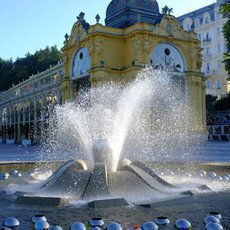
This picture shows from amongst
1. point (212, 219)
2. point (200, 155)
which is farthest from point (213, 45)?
point (212, 219)

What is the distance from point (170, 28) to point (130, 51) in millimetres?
4666

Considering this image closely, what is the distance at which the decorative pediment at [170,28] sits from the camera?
37844 mm

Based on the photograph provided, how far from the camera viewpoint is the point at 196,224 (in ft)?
17.8

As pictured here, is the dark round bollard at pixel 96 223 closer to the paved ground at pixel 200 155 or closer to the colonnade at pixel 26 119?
the paved ground at pixel 200 155

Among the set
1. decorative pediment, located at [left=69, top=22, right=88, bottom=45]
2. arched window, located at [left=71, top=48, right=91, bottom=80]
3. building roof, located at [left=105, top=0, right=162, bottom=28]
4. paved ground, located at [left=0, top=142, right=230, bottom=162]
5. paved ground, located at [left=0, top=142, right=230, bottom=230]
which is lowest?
paved ground, located at [left=0, top=142, right=230, bottom=162]

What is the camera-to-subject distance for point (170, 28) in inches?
1528

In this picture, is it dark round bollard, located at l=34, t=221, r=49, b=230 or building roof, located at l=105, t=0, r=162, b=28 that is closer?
dark round bollard, located at l=34, t=221, r=49, b=230

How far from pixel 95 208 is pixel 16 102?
55097 mm

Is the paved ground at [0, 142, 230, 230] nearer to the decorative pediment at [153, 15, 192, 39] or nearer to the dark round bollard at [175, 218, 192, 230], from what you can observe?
the dark round bollard at [175, 218, 192, 230]

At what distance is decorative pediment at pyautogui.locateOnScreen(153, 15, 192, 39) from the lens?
37844 mm

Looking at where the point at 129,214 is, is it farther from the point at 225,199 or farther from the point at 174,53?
the point at 174,53

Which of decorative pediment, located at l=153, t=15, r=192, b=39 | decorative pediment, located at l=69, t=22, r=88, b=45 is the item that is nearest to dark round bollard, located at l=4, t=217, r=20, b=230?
decorative pediment, located at l=153, t=15, r=192, b=39

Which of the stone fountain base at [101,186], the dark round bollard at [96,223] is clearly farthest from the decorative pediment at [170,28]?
the dark round bollard at [96,223]

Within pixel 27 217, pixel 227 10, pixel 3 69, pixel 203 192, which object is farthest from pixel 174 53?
pixel 3 69
